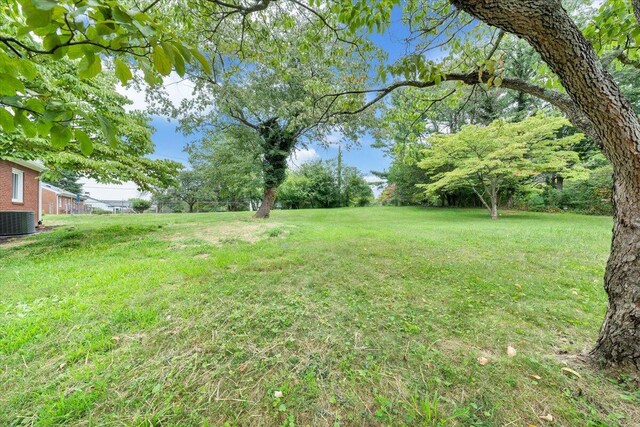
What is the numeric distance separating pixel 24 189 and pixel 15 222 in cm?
339

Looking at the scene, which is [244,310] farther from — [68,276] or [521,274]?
[521,274]

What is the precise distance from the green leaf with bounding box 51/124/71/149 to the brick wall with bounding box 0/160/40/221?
10.9 metres

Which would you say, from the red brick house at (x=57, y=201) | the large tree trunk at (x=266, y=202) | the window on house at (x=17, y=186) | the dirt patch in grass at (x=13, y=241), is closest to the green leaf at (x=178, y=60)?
the dirt patch in grass at (x=13, y=241)

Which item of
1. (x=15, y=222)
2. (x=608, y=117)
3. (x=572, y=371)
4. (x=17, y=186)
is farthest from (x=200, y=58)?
(x=17, y=186)

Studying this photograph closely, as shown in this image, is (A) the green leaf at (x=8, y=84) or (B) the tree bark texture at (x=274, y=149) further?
(B) the tree bark texture at (x=274, y=149)

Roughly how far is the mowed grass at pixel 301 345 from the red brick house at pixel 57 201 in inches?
971

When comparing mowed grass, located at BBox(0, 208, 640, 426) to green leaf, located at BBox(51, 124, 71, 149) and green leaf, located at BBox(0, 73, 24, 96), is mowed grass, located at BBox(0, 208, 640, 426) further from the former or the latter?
green leaf, located at BBox(0, 73, 24, 96)

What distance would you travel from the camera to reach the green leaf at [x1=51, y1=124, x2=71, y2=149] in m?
0.88

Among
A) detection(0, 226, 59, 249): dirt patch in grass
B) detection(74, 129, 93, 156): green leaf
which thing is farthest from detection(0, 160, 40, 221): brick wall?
detection(74, 129, 93, 156): green leaf

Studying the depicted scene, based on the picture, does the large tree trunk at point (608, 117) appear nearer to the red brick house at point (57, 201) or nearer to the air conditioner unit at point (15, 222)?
the air conditioner unit at point (15, 222)

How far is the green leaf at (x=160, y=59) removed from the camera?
73cm

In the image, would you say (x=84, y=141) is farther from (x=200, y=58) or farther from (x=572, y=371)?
(x=572, y=371)

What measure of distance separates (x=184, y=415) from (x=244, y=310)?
1.08 metres

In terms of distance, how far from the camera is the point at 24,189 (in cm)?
925
